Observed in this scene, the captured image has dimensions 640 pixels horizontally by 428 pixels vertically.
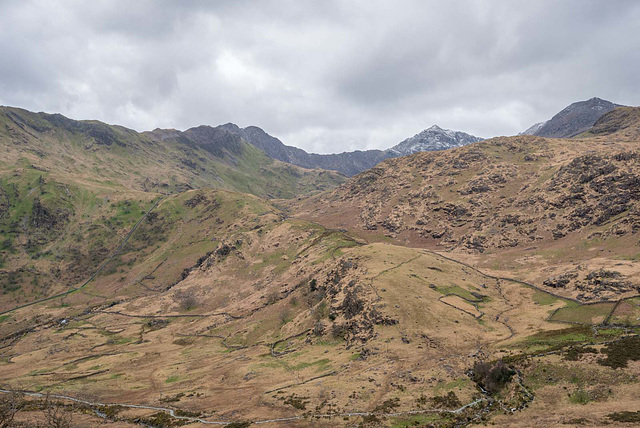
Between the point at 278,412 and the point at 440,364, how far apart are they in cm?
3094

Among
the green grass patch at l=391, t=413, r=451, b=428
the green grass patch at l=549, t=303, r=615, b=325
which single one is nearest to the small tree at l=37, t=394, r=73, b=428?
the green grass patch at l=391, t=413, r=451, b=428

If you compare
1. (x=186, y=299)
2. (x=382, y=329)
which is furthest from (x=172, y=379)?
(x=186, y=299)

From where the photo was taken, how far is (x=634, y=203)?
420ft

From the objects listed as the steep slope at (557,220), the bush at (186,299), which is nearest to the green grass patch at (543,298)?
the steep slope at (557,220)

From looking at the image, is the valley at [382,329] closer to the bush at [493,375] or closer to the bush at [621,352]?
the bush at [493,375]

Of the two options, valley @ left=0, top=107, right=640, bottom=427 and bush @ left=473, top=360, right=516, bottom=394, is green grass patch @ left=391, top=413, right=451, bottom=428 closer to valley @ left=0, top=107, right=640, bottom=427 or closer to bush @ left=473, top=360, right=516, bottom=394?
valley @ left=0, top=107, right=640, bottom=427

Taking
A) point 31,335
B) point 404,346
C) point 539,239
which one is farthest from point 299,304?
point 31,335

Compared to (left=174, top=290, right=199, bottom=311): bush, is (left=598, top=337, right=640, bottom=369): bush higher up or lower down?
higher up

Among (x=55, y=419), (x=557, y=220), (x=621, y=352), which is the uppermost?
(x=557, y=220)

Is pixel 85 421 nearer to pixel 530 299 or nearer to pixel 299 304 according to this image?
pixel 299 304

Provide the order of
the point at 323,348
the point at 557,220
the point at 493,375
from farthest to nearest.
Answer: the point at 557,220 → the point at 323,348 → the point at 493,375

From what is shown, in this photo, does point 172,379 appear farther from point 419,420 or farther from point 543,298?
point 543,298

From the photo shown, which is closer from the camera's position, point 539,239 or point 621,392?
point 621,392

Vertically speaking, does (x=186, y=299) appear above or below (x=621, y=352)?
below
